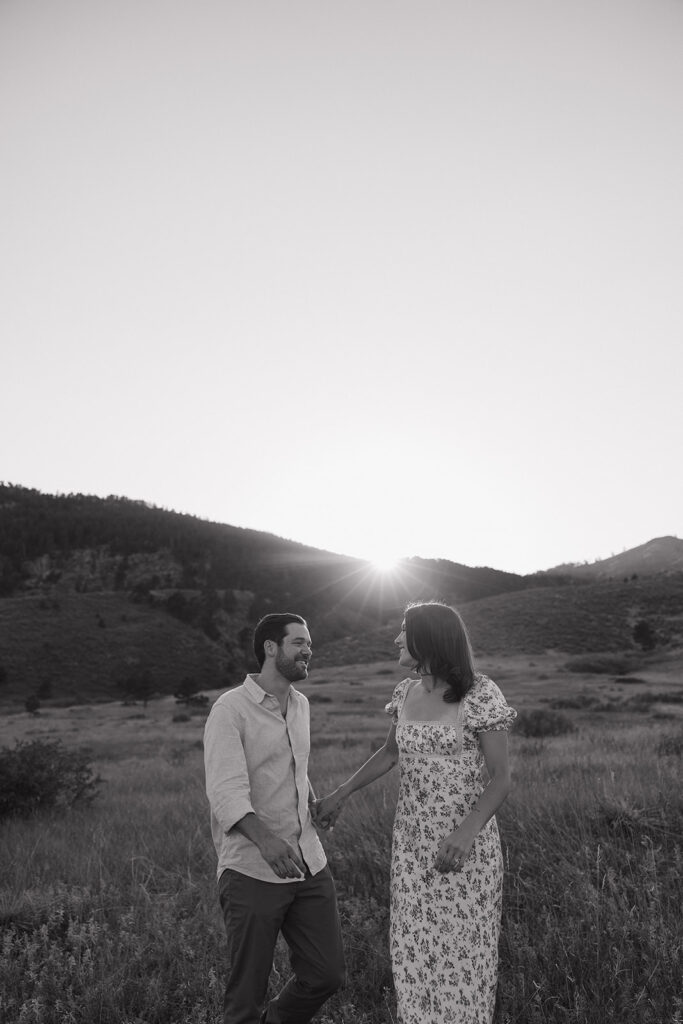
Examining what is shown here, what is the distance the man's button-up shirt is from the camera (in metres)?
2.89

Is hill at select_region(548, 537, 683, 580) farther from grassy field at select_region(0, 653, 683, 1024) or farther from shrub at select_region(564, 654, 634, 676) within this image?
grassy field at select_region(0, 653, 683, 1024)

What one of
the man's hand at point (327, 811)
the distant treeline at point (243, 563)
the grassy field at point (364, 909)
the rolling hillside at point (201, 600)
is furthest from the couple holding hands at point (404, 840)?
the distant treeline at point (243, 563)

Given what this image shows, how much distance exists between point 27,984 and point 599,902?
3.38 meters

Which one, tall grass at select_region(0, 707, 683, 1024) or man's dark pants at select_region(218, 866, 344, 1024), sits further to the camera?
tall grass at select_region(0, 707, 683, 1024)

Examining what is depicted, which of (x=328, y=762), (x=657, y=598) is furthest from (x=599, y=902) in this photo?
(x=657, y=598)

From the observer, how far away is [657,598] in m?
71.8

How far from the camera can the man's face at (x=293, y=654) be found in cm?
318

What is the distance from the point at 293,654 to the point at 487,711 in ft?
3.09

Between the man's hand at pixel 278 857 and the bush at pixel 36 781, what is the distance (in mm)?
8562

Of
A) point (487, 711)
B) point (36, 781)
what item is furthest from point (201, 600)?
point (487, 711)

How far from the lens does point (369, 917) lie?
4605mm

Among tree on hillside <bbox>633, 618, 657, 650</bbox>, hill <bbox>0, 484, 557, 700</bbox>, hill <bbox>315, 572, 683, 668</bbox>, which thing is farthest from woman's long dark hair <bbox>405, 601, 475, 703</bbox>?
hill <bbox>0, 484, 557, 700</bbox>

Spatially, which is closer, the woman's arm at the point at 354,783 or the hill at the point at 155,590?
the woman's arm at the point at 354,783

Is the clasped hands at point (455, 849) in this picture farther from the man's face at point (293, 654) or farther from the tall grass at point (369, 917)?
the tall grass at point (369, 917)
